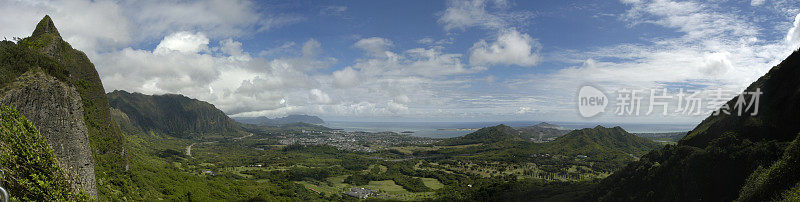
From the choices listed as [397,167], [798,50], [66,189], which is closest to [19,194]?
[66,189]

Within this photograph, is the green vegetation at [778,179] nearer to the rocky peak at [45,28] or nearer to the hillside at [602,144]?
the rocky peak at [45,28]

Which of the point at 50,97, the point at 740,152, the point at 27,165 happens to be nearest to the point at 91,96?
the point at 50,97

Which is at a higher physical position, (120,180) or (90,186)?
(90,186)

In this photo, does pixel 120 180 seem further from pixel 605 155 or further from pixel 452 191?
pixel 605 155

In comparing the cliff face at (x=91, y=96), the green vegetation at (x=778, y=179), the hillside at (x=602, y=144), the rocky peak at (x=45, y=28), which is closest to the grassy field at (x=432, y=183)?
the hillside at (x=602, y=144)

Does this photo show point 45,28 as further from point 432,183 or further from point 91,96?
point 432,183

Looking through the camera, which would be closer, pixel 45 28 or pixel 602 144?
pixel 45 28
